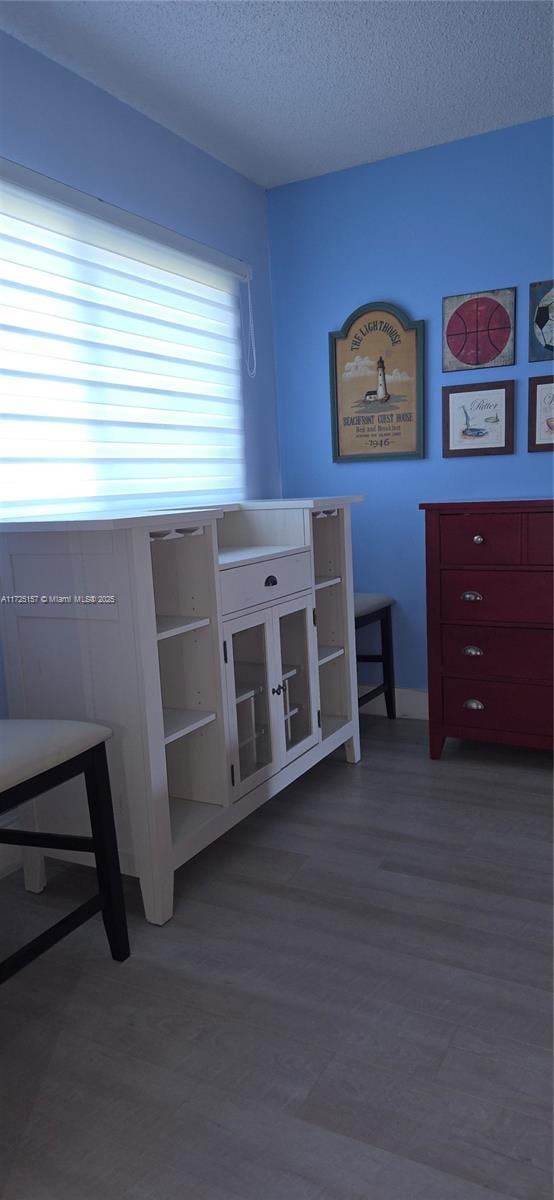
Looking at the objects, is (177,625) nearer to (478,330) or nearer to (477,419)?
(477,419)

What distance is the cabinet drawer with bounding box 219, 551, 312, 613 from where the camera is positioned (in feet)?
7.09

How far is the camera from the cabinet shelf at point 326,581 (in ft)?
8.95

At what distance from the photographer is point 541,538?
102 inches

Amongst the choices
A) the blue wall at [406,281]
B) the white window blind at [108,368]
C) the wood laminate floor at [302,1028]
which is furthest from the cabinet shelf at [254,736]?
the blue wall at [406,281]

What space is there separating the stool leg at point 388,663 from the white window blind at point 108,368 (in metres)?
0.87

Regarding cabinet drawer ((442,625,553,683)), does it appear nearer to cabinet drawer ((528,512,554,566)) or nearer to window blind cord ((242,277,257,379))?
cabinet drawer ((528,512,554,566))

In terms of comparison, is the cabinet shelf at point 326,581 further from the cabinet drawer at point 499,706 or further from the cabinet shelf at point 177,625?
the cabinet shelf at point 177,625

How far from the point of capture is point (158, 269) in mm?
2760

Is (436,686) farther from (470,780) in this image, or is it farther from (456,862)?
(456,862)

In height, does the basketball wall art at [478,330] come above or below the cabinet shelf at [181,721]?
above

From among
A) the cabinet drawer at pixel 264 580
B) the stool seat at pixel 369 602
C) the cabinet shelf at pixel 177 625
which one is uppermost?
the cabinet drawer at pixel 264 580

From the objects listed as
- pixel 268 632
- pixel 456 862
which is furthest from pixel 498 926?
pixel 268 632

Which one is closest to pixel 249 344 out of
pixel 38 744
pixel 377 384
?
pixel 377 384

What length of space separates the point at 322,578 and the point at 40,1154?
194cm
